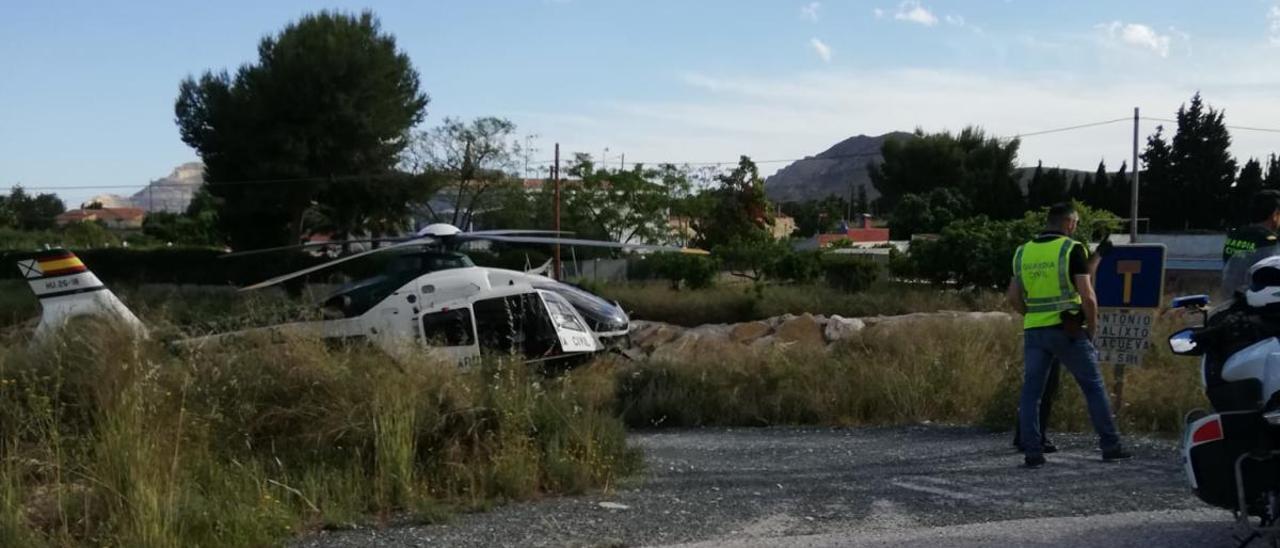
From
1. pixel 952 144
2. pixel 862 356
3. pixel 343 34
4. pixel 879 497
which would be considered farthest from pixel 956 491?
pixel 952 144

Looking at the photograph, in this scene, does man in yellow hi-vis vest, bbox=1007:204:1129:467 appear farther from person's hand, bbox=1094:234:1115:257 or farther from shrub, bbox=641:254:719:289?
shrub, bbox=641:254:719:289

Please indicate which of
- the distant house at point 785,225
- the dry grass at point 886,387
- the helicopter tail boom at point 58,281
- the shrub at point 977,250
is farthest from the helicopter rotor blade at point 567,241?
the distant house at point 785,225

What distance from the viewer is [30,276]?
1532 centimetres

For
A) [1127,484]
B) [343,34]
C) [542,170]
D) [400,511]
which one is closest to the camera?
[400,511]

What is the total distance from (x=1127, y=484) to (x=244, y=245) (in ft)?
155

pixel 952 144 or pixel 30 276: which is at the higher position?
pixel 952 144

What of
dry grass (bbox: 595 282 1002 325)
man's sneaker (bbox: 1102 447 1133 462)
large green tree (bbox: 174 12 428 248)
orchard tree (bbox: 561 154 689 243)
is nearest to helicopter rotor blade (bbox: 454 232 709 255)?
man's sneaker (bbox: 1102 447 1133 462)

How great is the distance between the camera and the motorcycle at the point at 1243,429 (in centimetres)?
517

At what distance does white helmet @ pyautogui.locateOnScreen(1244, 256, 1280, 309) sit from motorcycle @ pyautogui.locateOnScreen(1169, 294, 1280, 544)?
7 centimetres

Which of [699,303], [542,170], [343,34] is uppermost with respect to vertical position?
[343,34]

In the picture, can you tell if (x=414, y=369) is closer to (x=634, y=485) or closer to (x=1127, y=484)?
(x=634, y=485)

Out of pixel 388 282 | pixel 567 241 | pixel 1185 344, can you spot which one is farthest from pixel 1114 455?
pixel 388 282

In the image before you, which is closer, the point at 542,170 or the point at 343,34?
the point at 343,34

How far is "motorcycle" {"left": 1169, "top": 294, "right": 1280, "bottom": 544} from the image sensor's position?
517 cm
